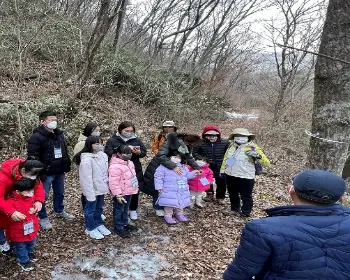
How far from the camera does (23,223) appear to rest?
376 cm

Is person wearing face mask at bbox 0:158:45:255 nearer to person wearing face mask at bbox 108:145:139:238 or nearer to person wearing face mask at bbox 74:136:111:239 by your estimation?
person wearing face mask at bbox 74:136:111:239

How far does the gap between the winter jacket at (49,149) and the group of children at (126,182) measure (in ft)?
1.38

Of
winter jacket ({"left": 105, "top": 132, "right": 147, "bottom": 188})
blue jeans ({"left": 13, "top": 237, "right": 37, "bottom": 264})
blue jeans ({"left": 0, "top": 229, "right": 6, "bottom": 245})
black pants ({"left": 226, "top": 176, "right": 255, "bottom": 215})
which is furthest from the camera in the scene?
black pants ({"left": 226, "top": 176, "right": 255, "bottom": 215})

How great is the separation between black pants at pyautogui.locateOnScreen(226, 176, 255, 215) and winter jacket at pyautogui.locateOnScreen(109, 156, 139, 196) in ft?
6.12

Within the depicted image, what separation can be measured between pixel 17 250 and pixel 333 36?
4.15m

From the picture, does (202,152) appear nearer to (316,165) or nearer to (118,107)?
(316,165)

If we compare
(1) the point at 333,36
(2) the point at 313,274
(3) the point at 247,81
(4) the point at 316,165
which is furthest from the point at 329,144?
(3) the point at 247,81

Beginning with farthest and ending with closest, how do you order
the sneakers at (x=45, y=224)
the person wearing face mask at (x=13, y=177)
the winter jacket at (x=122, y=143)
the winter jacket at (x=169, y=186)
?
the winter jacket at (x=169, y=186), the winter jacket at (x=122, y=143), the sneakers at (x=45, y=224), the person wearing face mask at (x=13, y=177)

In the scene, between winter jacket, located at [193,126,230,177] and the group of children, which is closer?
the group of children

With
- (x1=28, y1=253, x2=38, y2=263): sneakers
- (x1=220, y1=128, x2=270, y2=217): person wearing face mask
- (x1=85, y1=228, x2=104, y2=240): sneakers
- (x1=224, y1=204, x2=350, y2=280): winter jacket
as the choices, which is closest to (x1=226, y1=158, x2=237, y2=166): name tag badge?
(x1=220, y1=128, x2=270, y2=217): person wearing face mask

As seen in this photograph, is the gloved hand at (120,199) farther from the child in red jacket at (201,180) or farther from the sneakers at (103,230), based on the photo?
the child in red jacket at (201,180)

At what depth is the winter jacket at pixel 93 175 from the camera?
14.9 feet

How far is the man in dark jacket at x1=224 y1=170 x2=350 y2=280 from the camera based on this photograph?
188 centimetres

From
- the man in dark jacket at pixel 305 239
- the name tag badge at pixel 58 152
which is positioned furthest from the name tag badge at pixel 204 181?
the man in dark jacket at pixel 305 239
